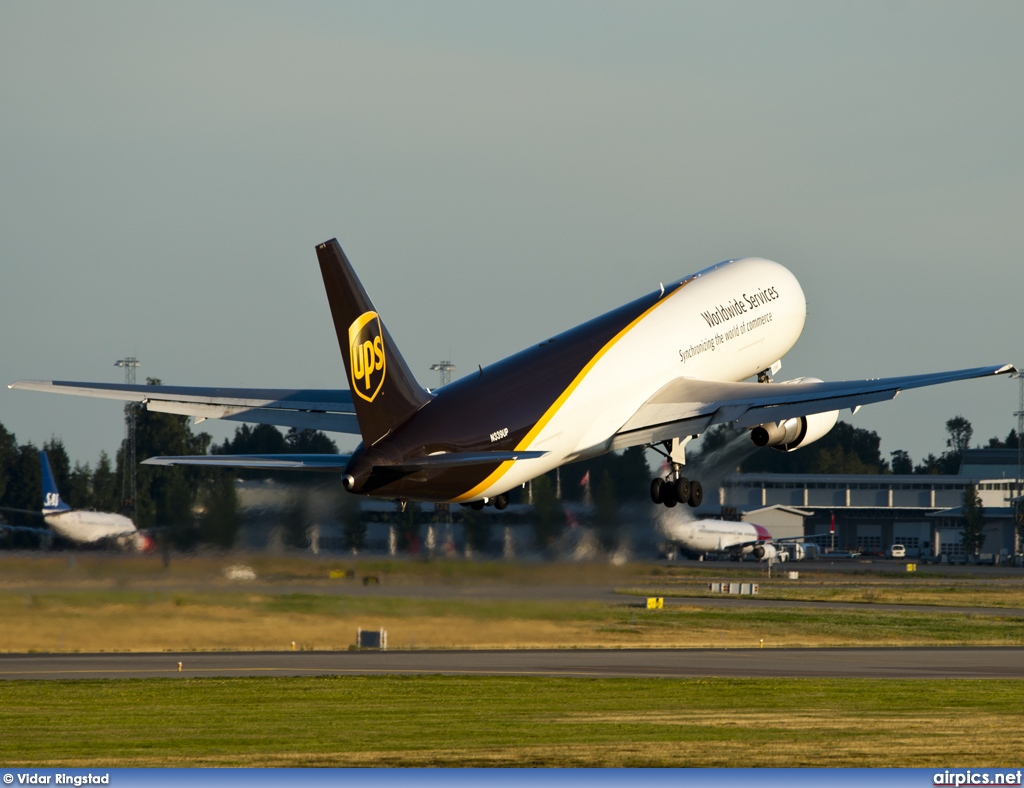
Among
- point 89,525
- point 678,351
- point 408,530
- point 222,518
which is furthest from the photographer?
point 89,525

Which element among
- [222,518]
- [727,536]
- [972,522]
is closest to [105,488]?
[222,518]

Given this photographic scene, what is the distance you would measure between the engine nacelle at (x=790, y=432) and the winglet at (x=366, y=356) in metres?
12.8

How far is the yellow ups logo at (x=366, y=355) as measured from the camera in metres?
31.7

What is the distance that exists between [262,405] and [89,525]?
42.3 feet

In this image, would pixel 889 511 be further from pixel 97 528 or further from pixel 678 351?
pixel 678 351

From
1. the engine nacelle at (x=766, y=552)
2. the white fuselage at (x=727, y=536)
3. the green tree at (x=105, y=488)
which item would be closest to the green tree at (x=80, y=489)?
the green tree at (x=105, y=488)

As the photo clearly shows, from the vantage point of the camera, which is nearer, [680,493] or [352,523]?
[680,493]

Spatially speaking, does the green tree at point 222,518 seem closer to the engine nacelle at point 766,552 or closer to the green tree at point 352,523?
the green tree at point 352,523

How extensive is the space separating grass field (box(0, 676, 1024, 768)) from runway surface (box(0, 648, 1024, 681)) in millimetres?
2502

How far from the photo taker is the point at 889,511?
153 metres

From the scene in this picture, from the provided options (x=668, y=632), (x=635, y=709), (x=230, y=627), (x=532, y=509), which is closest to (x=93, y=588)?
(x=230, y=627)

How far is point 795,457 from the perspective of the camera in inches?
5551

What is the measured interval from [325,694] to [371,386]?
11.6 meters

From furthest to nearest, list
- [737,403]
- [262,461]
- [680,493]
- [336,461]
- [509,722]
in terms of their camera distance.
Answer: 1. [680,493]
2. [737,403]
3. [509,722]
4. [336,461]
5. [262,461]
